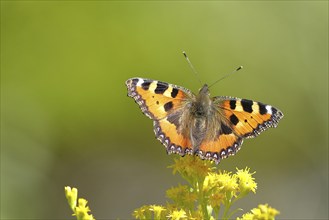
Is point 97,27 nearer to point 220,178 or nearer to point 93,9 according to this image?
point 93,9

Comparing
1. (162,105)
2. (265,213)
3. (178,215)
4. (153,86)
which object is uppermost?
(153,86)

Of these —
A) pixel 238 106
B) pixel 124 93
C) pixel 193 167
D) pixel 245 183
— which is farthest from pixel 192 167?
pixel 124 93

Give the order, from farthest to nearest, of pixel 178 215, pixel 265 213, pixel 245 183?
pixel 245 183
pixel 178 215
pixel 265 213

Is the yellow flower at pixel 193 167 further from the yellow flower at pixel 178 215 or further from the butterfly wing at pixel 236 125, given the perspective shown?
the yellow flower at pixel 178 215

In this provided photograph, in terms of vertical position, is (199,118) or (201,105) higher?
(201,105)

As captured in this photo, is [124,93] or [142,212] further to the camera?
[124,93]

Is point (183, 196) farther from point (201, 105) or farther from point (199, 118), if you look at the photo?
point (201, 105)

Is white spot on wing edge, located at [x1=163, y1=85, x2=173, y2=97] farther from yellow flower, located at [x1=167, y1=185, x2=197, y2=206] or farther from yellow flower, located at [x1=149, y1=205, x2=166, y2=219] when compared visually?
yellow flower, located at [x1=149, y1=205, x2=166, y2=219]
